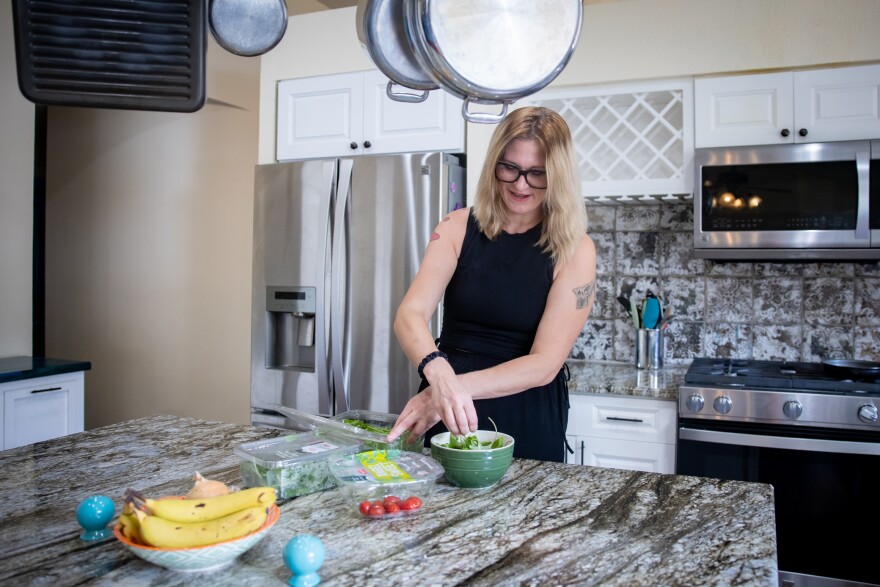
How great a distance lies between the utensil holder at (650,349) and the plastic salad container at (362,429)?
1774 mm

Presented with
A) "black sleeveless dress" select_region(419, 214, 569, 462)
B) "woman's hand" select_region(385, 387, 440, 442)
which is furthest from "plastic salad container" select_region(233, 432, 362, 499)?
"black sleeveless dress" select_region(419, 214, 569, 462)

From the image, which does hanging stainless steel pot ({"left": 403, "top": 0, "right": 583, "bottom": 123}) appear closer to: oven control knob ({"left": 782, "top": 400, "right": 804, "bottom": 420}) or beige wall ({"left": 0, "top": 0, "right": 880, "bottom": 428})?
oven control knob ({"left": 782, "top": 400, "right": 804, "bottom": 420})

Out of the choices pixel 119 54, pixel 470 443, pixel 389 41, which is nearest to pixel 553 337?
pixel 470 443

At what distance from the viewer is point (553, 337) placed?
167 cm

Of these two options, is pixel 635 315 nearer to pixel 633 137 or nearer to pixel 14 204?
pixel 633 137

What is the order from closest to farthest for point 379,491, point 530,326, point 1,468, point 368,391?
point 379,491
point 1,468
point 530,326
point 368,391

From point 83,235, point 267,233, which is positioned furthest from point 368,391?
point 83,235

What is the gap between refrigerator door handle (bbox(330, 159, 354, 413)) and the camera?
9.83 feet

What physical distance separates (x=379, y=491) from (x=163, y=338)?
13.3 ft

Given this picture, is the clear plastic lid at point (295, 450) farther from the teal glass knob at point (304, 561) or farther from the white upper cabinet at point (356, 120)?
the white upper cabinet at point (356, 120)

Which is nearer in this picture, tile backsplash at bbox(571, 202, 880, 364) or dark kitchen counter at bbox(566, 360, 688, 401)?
dark kitchen counter at bbox(566, 360, 688, 401)

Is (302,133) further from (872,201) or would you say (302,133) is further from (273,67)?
(872,201)

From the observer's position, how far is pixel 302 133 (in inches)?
128

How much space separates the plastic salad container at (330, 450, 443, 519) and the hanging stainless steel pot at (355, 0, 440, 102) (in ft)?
2.10
